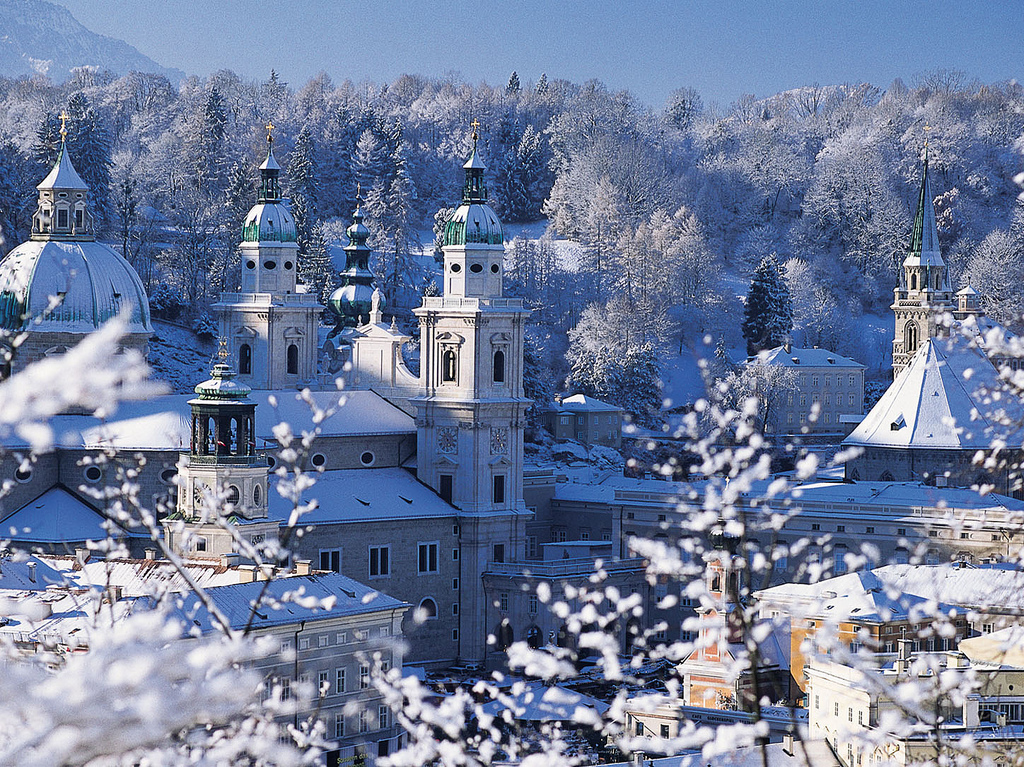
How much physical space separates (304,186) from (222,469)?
181 ft

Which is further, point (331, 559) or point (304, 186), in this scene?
point (304, 186)

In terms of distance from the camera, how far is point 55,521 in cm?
5122

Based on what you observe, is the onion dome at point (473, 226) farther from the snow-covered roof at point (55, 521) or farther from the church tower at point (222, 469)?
the snow-covered roof at point (55, 521)

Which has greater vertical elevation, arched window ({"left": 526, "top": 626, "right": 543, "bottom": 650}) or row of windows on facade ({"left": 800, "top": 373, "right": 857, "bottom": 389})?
row of windows on facade ({"left": 800, "top": 373, "right": 857, "bottom": 389})

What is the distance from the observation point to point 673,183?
116750 mm

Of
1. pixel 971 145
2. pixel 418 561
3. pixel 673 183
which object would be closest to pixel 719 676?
pixel 418 561

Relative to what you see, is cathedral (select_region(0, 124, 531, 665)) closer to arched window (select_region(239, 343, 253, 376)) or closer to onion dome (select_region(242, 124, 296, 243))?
arched window (select_region(239, 343, 253, 376))

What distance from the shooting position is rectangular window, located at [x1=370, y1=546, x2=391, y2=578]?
55.4 meters

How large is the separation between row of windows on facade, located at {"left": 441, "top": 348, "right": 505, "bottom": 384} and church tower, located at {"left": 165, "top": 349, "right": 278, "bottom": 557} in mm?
9433

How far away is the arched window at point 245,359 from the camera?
2475 inches

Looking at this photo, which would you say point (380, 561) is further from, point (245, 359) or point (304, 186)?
point (304, 186)

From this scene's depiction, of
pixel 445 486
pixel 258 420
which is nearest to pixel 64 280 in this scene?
pixel 258 420

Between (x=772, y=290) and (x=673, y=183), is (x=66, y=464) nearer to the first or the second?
(x=772, y=290)

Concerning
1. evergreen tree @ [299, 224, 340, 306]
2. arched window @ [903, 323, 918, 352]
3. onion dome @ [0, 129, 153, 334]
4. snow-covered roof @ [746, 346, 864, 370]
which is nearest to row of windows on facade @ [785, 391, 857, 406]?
snow-covered roof @ [746, 346, 864, 370]
